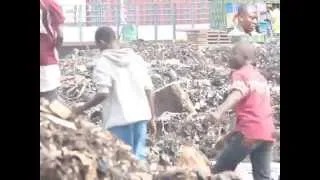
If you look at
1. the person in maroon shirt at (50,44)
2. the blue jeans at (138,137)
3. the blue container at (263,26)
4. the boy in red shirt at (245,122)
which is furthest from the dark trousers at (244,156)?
the person in maroon shirt at (50,44)

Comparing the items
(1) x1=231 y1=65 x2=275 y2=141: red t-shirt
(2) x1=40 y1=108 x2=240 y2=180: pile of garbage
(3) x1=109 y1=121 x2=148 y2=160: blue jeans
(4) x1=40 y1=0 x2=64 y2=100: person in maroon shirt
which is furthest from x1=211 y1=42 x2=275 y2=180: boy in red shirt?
(4) x1=40 y1=0 x2=64 y2=100: person in maroon shirt

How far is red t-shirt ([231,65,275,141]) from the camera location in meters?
2.20

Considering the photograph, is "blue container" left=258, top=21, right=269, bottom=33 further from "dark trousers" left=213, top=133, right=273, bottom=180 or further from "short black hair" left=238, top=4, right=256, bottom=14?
"dark trousers" left=213, top=133, right=273, bottom=180

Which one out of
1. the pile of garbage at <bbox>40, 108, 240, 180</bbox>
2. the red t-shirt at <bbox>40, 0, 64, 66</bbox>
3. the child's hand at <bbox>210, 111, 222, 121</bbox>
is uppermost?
the red t-shirt at <bbox>40, 0, 64, 66</bbox>

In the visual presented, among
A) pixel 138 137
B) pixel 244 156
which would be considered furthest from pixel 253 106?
pixel 138 137

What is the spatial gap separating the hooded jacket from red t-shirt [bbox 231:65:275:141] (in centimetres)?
38

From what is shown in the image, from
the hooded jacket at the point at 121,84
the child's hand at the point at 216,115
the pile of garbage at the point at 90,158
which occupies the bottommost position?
the pile of garbage at the point at 90,158

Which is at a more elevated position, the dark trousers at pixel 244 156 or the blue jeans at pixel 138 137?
the blue jeans at pixel 138 137

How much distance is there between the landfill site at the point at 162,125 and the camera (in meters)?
2.21

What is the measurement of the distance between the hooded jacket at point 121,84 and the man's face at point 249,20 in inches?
17.3

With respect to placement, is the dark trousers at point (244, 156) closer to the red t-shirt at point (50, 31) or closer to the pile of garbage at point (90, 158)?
the pile of garbage at point (90, 158)
